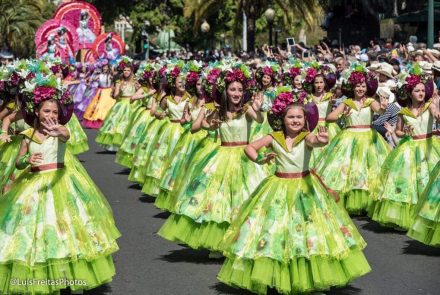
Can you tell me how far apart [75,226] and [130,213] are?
5.54 m

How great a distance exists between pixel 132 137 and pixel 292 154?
32.3ft

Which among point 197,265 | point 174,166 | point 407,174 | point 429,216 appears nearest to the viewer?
point 197,265

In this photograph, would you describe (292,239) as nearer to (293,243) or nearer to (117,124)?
(293,243)

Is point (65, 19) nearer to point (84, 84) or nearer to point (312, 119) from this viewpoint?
point (84, 84)

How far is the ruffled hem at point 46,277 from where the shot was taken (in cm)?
842

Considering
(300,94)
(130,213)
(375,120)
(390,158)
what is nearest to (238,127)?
(300,94)

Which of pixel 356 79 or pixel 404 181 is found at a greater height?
pixel 356 79

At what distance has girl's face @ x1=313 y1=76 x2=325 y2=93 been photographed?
1567 centimetres

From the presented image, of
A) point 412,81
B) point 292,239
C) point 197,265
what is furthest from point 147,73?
point 292,239

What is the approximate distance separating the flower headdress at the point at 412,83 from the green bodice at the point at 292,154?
11.7 feet

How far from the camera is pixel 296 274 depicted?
8602mm

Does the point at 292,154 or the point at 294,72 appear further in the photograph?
the point at 294,72

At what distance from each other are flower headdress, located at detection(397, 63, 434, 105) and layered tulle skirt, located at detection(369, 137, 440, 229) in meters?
0.51

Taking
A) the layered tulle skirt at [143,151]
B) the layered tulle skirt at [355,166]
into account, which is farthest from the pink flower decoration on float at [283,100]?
the layered tulle skirt at [143,151]
